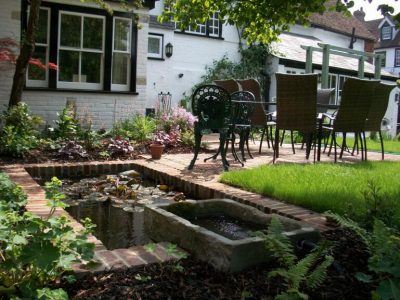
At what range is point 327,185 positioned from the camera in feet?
13.5

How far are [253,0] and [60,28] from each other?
15.7 feet

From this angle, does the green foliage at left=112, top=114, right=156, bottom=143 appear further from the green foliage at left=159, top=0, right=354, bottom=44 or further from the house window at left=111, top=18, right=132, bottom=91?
the green foliage at left=159, top=0, right=354, bottom=44

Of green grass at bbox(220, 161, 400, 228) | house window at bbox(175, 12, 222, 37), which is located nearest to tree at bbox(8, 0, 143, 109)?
green grass at bbox(220, 161, 400, 228)

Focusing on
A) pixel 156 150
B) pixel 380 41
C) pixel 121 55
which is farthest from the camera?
pixel 380 41

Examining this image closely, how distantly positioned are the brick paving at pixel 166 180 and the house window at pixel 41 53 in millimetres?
3528

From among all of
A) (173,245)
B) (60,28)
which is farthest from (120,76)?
(173,245)

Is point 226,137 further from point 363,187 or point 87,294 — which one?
point 87,294

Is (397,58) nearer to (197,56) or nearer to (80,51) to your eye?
(197,56)

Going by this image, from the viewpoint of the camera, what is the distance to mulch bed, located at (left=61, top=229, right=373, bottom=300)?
2104mm

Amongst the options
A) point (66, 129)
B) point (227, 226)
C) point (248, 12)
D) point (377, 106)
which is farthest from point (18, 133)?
point (377, 106)

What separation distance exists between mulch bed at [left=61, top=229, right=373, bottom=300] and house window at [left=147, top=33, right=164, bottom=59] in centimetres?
1106

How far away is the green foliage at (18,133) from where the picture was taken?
222 inches

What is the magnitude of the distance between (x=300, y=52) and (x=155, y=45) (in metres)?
5.65

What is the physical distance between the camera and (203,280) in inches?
90.1
